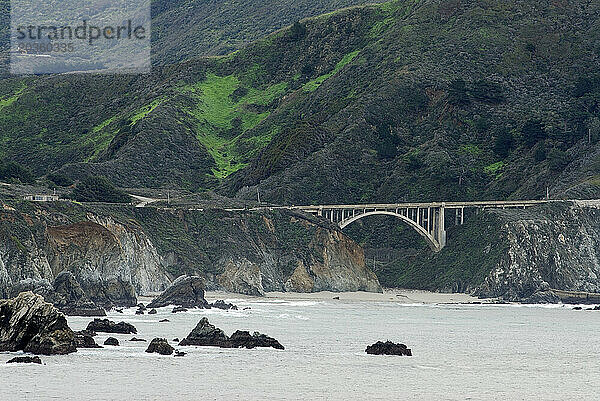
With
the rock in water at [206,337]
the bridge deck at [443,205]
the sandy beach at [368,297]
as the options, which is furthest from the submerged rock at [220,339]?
the bridge deck at [443,205]

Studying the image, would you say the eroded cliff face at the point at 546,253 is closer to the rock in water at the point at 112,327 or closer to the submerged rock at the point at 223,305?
the submerged rock at the point at 223,305

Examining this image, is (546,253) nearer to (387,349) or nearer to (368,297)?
(368,297)

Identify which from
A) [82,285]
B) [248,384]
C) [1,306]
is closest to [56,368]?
[1,306]

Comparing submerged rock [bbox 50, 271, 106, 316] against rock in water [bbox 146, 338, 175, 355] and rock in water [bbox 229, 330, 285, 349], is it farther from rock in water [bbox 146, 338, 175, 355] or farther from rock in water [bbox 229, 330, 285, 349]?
rock in water [bbox 146, 338, 175, 355]

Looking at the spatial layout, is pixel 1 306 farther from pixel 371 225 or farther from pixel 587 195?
pixel 371 225

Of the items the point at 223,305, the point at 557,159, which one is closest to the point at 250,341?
the point at 223,305
